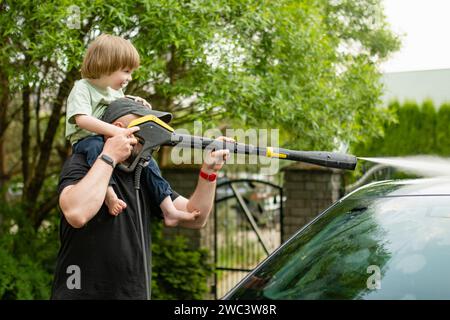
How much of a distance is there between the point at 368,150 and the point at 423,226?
8323mm

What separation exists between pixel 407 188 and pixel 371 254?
0.51 m

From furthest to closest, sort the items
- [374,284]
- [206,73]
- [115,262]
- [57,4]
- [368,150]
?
[368,150] → [206,73] → [57,4] → [115,262] → [374,284]

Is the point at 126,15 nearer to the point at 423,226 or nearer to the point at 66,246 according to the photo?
the point at 66,246

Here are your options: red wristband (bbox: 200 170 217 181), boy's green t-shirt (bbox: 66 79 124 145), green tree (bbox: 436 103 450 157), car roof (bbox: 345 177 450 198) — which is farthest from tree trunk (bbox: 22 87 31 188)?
green tree (bbox: 436 103 450 157)

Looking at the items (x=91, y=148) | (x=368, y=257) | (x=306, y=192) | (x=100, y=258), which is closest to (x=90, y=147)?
(x=91, y=148)

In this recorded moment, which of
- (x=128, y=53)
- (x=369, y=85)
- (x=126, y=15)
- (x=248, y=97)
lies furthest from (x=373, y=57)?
(x=128, y=53)

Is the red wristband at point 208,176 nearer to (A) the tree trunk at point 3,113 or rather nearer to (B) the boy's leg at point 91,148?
(B) the boy's leg at point 91,148

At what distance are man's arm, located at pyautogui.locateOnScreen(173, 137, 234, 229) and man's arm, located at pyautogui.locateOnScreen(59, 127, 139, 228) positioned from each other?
14.6 inches

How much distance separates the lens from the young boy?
2318 millimetres

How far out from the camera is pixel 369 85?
5.49 m

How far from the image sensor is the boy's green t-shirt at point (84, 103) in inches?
93.7

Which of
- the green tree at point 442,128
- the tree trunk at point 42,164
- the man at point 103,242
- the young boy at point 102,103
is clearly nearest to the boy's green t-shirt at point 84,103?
the young boy at point 102,103

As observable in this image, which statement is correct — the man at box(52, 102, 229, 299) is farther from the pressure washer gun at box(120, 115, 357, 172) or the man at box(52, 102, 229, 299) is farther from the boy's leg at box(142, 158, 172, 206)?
the boy's leg at box(142, 158, 172, 206)

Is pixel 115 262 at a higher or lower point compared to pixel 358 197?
lower
